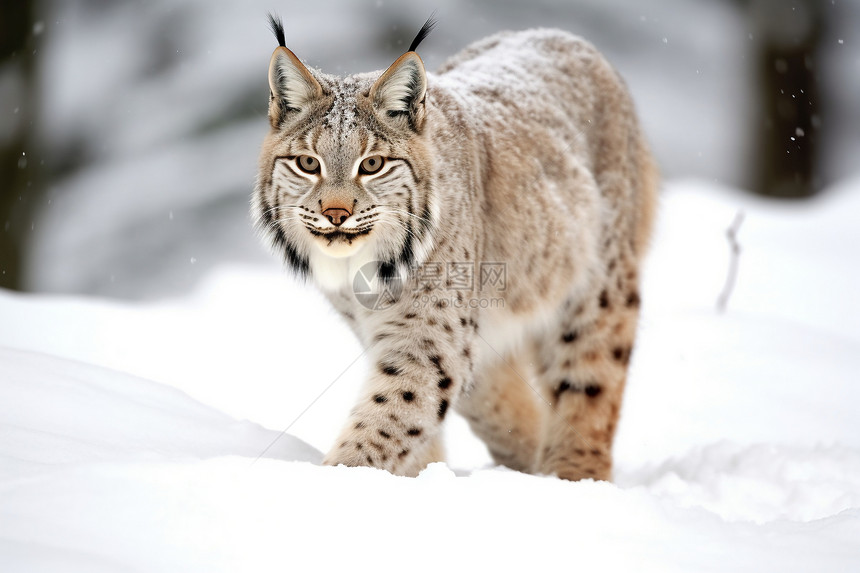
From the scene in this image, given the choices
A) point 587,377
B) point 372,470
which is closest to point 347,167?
point 372,470

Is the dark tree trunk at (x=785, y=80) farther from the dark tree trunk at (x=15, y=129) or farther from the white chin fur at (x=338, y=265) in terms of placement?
the white chin fur at (x=338, y=265)

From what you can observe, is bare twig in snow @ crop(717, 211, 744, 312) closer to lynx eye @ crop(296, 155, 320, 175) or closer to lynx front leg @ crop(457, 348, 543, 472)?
lynx front leg @ crop(457, 348, 543, 472)

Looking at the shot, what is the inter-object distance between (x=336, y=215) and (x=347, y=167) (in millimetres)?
206

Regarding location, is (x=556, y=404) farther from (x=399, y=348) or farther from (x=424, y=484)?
(x=424, y=484)

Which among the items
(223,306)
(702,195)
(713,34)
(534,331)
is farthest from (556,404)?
(713,34)

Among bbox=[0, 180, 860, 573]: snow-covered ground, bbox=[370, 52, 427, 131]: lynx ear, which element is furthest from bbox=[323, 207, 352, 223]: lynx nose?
bbox=[0, 180, 860, 573]: snow-covered ground

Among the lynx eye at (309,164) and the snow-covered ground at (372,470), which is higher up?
the lynx eye at (309,164)

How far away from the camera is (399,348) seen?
348 cm

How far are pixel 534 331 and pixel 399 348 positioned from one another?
3.78ft

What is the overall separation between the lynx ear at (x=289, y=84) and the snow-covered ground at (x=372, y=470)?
45.4 inches

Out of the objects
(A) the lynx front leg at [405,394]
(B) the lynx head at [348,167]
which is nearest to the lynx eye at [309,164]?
(B) the lynx head at [348,167]

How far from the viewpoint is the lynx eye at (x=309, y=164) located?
134 inches

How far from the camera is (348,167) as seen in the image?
11.1 ft

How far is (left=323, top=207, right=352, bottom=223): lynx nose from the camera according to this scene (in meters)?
3.28
